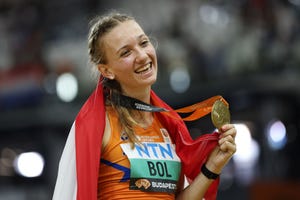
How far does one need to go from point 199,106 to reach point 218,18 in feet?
20.0

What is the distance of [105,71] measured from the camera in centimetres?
343

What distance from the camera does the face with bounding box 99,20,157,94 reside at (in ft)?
11.0

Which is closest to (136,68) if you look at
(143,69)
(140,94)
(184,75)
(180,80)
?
(143,69)

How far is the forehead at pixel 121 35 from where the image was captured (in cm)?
338

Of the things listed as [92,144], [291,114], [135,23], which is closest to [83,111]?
[92,144]

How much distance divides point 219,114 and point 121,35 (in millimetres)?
507

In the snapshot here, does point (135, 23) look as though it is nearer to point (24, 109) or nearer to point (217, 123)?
point (217, 123)

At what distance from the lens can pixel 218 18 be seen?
9500mm

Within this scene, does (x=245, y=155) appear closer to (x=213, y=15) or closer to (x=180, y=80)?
(x=180, y=80)

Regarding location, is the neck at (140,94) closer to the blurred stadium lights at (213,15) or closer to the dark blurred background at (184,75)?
the dark blurred background at (184,75)

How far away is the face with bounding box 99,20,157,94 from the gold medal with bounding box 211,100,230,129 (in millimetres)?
273

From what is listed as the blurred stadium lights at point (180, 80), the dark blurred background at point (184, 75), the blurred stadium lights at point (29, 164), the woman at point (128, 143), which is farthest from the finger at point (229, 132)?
the blurred stadium lights at point (29, 164)

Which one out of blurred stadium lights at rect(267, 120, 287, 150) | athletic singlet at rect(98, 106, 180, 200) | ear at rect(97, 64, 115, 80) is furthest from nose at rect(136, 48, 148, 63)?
blurred stadium lights at rect(267, 120, 287, 150)

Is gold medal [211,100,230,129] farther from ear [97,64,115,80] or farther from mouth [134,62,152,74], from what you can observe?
ear [97,64,115,80]
